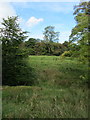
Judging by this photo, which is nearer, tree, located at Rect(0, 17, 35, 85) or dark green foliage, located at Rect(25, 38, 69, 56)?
tree, located at Rect(0, 17, 35, 85)

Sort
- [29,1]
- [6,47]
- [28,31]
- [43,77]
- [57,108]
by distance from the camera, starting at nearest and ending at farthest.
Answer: [57,108], [29,1], [6,47], [28,31], [43,77]

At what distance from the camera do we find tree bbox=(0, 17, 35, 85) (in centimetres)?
560

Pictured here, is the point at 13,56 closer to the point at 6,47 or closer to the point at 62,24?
the point at 6,47

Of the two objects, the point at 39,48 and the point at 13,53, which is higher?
the point at 39,48

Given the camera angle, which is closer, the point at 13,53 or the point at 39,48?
the point at 13,53

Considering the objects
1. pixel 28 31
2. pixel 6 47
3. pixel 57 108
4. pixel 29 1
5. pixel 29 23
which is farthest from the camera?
pixel 29 23

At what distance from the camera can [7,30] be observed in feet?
18.7

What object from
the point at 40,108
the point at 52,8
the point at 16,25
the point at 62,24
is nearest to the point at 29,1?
the point at 52,8

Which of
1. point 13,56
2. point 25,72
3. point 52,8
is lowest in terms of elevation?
point 25,72

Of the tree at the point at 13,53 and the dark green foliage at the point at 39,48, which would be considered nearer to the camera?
the tree at the point at 13,53

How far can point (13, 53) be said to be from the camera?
573 cm

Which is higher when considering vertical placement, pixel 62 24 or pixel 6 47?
pixel 62 24

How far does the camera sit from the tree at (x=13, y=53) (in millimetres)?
5598

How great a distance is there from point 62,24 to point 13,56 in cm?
301
